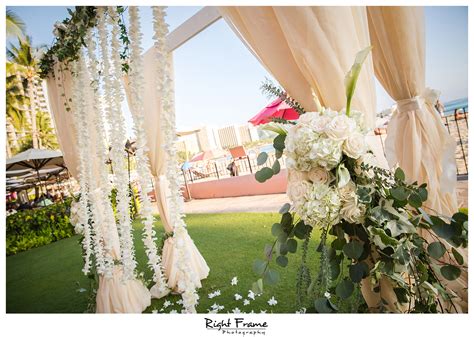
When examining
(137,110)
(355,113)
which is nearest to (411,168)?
(355,113)

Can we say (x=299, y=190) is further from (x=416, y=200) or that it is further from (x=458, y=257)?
(x=458, y=257)

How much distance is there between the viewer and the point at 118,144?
68.7 inches

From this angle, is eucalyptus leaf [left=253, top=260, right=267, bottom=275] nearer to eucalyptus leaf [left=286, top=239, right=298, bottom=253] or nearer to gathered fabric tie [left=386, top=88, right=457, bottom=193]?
eucalyptus leaf [left=286, top=239, right=298, bottom=253]

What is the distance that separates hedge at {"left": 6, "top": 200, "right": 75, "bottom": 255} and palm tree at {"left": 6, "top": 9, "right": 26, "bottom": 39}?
13.3ft

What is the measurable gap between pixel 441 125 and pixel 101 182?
2.19 meters

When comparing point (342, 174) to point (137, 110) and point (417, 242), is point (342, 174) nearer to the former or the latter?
point (417, 242)

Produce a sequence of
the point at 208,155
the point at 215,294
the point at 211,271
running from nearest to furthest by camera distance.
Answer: the point at 215,294 → the point at 211,271 → the point at 208,155

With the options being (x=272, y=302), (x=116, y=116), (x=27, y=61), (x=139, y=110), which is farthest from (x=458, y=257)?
(x=27, y=61)

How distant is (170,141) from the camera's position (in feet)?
4.31

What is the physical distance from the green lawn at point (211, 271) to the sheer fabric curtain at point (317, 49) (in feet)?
3.65

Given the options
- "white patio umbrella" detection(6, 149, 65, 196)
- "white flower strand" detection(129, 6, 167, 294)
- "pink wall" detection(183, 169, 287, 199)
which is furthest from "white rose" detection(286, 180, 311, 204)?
"pink wall" detection(183, 169, 287, 199)

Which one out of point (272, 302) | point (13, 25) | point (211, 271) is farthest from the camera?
point (211, 271)

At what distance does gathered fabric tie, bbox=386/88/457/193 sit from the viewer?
1.12 m

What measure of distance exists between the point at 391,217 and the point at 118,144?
5.23 ft
